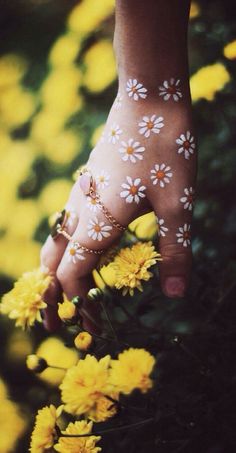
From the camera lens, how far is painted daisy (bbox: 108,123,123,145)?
63cm

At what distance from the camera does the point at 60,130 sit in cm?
83

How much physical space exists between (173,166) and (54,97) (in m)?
0.34

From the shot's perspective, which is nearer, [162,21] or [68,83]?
[162,21]

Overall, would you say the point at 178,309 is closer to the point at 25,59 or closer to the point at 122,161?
the point at 122,161

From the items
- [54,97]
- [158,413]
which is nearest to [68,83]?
[54,97]

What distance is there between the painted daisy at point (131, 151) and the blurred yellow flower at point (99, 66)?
10.0 inches

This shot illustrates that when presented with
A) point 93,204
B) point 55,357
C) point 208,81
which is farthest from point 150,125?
point 55,357

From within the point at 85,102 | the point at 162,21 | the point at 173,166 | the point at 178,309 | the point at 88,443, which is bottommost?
the point at 88,443

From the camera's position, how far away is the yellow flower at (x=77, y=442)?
501mm

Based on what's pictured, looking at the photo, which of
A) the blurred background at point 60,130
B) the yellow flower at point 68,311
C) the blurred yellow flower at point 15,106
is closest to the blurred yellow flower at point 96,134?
the blurred background at point 60,130

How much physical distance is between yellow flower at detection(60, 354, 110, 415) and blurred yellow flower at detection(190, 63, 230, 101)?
0.43m

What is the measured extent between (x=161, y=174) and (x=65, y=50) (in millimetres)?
398

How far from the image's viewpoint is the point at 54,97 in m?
0.86

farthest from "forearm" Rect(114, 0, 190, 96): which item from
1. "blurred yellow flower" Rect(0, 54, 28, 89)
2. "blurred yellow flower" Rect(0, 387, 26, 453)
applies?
"blurred yellow flower" Rect(0, 387, 26, 453)
